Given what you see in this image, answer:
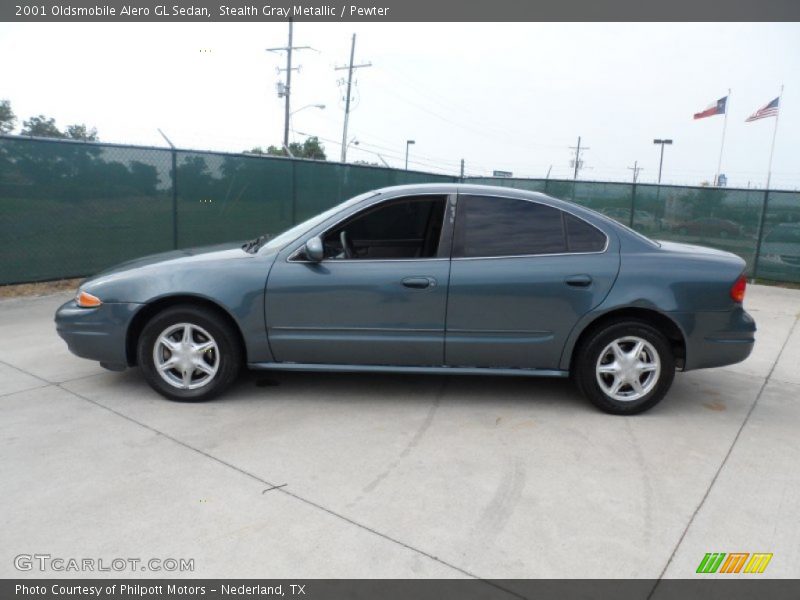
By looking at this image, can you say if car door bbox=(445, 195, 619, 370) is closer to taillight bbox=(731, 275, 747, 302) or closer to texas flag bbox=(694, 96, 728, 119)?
taillight bbox=(731, 275, 747, 302)

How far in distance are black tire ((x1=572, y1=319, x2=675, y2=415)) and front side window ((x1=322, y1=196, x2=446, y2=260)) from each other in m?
1.34

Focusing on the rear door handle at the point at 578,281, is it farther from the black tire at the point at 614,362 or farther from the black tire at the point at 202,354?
the black tire at the point at 202,354

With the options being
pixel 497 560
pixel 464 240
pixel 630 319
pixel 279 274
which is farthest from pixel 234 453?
pixel 630 319

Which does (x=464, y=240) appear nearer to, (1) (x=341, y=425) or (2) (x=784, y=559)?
(1) (x=341, y=425)

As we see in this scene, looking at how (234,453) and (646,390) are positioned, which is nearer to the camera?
(234,453)

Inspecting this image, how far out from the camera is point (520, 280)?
4359mm

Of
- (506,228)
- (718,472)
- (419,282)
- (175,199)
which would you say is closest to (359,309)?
(419,282)

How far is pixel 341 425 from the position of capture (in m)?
4.16

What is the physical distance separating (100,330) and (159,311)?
43 cm

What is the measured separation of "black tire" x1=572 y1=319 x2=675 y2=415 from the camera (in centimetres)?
438

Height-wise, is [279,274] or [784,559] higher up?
[279,274]
